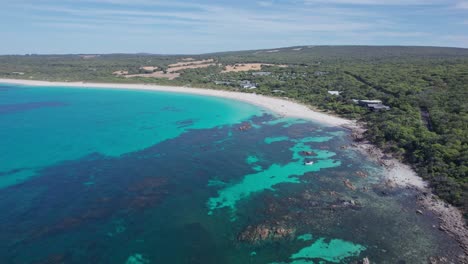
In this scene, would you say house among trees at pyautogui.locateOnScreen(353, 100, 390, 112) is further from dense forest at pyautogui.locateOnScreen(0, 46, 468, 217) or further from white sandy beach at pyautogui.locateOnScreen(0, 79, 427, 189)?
white sandy beach at pyautogui.locateOnScreen(0, 79, 427, 189)

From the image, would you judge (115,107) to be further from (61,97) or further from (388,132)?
(388,132)

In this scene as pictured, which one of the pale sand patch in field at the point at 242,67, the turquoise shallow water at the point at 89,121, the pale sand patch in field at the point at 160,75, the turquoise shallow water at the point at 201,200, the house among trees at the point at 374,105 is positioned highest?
the pale sand patch in field at the point at 242,67

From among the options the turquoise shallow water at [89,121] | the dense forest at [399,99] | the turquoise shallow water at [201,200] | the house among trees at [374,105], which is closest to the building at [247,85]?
the dense forest at [399,99]

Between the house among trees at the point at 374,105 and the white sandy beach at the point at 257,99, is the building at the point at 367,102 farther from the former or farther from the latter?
the white sandy beach at the point at 257,99

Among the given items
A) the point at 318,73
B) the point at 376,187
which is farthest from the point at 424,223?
the point at 318,73

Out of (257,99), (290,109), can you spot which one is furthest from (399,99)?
(257,99)

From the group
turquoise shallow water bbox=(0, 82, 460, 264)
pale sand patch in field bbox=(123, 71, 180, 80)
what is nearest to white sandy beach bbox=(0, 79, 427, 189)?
turquoise shallow water bbox=(0, 82, 460, 264)
